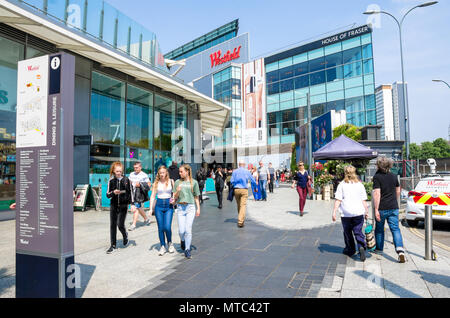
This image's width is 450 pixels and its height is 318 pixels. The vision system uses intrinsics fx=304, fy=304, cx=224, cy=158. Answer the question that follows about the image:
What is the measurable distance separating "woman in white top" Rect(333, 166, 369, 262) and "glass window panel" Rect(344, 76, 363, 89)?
32.7 meters

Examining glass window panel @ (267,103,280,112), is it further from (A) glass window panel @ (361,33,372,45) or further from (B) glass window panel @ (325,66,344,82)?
(A) glass window panel @ (361,33,372,45)

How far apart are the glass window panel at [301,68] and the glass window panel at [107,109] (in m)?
29.6

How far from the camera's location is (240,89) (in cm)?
4353

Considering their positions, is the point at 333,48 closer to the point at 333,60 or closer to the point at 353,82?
the point at 333,60

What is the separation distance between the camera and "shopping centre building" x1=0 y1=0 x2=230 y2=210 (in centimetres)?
933

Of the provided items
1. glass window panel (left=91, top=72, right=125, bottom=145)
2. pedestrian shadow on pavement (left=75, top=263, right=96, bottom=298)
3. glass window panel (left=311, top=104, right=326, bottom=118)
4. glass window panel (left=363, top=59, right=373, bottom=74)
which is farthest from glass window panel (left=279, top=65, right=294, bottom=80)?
pedestrian shadow on pavement (left=75, top=263, right=96, bottom=298)

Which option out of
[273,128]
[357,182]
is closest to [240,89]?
[273,128]

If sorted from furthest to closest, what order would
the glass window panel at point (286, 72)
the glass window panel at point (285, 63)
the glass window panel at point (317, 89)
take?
the glass window panel at point (285, 63) < the glass window panel at point (286, 72) < the glass window panel at point (317, 89)

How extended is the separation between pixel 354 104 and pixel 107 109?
29.6 meters

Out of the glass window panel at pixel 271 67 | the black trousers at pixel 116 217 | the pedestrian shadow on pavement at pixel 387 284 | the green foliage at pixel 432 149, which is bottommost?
the pedestrian shadow on pavement at pixel 387 284

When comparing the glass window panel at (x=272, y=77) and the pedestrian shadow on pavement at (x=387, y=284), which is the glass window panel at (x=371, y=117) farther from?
the pedestrian shadow on pavement at (x=387, y=284)

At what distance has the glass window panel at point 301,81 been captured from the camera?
126 feet

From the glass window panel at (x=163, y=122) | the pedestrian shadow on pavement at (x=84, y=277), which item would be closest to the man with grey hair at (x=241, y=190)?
the pedestrian shadow on pavement at (x=84, y=277)

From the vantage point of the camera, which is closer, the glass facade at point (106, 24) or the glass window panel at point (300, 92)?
the glass facade at point (106, 24)
